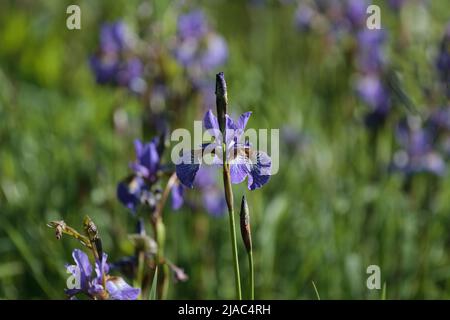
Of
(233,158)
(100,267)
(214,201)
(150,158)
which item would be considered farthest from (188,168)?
(214,201)

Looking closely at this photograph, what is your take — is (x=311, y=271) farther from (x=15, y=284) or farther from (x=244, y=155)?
(x=244, y=155)

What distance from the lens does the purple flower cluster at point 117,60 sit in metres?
2.73

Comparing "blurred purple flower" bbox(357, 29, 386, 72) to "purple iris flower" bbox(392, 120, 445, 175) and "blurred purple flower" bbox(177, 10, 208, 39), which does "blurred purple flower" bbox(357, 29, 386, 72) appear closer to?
"purple iris flower" bbox(392, 120, 445, 175)

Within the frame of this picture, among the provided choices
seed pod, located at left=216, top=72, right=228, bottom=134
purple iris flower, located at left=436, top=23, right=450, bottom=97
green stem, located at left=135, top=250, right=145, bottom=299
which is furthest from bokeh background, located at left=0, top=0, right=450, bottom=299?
seed pod, located at left=216, top=72, right=228, bottom=134

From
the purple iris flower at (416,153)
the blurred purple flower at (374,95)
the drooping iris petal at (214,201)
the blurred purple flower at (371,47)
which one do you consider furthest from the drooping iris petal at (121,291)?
the blurred purple flower at (371,47)

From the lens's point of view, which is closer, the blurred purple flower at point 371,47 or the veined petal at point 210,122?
the veined petal at point 210,122

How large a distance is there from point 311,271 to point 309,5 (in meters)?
1.61

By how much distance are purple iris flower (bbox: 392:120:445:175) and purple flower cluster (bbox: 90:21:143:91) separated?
3.59 ft

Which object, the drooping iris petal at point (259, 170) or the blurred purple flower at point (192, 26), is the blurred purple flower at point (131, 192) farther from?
the blurred purple flower at point (192, 26)

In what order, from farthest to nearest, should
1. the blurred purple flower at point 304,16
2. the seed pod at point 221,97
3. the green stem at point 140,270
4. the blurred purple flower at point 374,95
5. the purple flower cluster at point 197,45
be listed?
the blurred purple flower at point 304,16
the blurred purple flower at point 374,95
the purple flower cluster at point 197,45
the green stem at point 140,270
the seed pod at point 221,97

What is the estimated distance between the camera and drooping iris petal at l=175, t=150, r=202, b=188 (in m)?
1.39

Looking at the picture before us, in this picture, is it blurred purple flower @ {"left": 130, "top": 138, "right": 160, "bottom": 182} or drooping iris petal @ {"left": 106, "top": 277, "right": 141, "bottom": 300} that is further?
blurred purple flower @ {"left": 130, "top": 138, "right": 160, "bottom": 182}

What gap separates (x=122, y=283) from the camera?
1.49m
